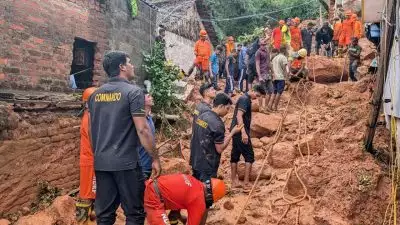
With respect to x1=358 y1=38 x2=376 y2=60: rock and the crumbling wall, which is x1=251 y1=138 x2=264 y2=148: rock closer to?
the crumbling wall

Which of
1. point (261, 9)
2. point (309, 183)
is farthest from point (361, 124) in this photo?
point (261, 9)

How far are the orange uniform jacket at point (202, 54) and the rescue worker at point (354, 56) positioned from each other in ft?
13.1

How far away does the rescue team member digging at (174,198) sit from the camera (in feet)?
11.6

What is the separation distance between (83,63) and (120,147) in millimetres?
5138

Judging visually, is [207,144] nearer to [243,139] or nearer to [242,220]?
[242,220]

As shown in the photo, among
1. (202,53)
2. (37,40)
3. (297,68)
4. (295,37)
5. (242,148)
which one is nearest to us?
(242,148)

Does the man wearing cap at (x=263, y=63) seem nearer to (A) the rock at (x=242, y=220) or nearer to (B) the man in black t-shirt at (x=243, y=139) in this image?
(B) the man in black t-shirt at (x=243, y=139)

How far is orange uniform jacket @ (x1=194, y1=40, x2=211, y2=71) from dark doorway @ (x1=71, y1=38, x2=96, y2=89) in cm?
359

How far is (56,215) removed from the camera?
5.25 metres

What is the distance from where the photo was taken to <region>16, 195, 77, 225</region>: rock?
16.7ft

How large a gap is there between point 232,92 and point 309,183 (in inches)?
238

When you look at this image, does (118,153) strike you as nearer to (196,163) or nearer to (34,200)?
(196,163)

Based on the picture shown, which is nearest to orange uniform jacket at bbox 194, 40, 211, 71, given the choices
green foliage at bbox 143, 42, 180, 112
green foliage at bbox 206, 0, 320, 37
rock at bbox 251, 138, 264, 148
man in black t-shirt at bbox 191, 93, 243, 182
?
green foliage at bbox 143, 42, 180, 112

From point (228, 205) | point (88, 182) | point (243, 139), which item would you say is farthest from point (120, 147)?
point (243, 139)
